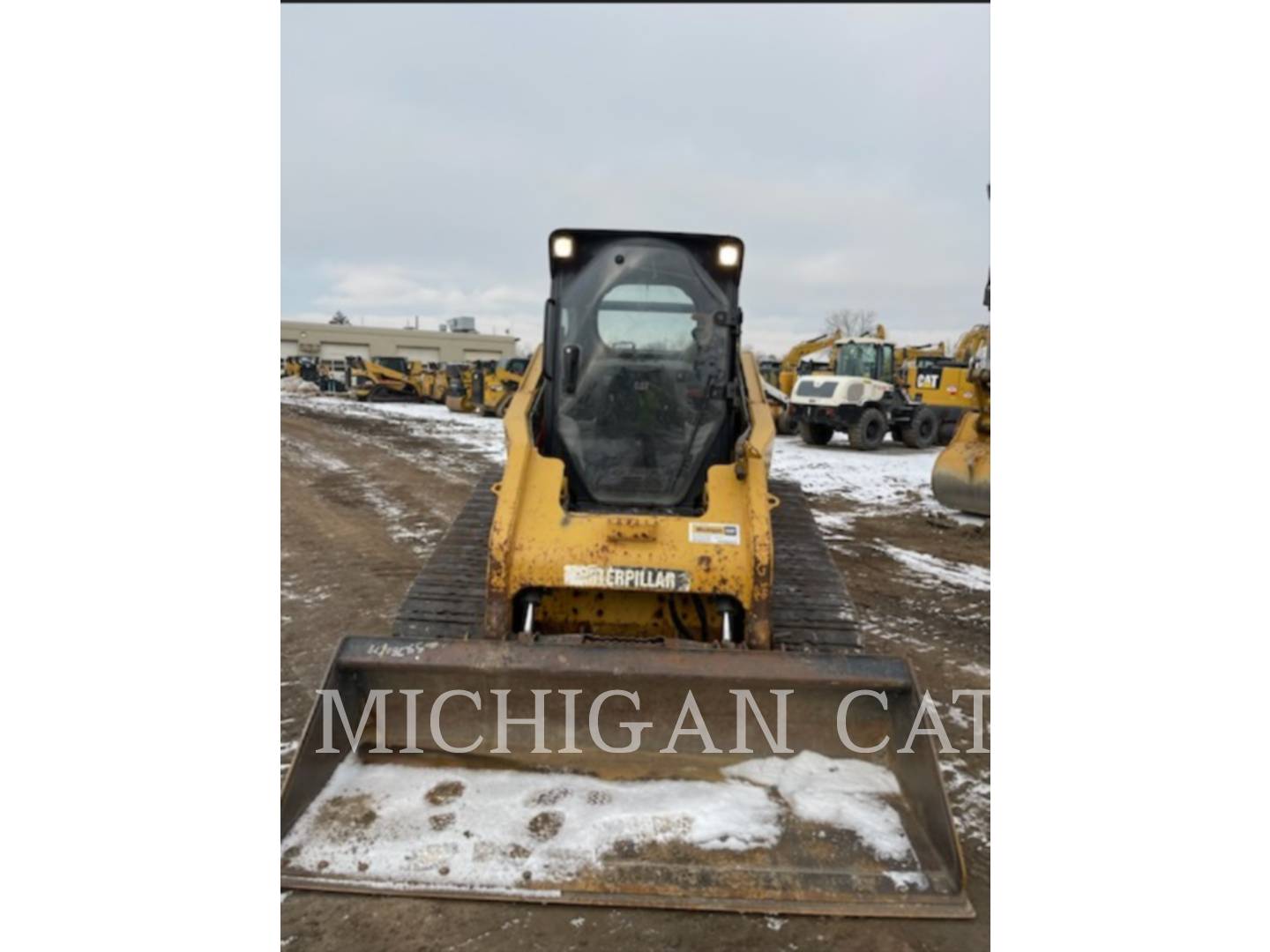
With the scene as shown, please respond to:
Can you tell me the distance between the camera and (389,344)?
66.1 m

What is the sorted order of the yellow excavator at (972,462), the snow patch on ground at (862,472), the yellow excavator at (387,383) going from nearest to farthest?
1. the yellow excavator at (972,462)
2. the snow patch on ground at (862,472)
3. the yellow excavator at (387,383)

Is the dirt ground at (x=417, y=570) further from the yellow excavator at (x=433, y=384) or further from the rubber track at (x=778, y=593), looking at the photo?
the yellow excavator at (x=433, y=384)

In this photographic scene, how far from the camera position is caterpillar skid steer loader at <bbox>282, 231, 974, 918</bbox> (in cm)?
274

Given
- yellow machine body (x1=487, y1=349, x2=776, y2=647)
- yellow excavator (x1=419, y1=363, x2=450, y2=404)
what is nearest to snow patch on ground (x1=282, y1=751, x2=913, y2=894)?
yellow machine body (x1=487, y1=349, x2=776, y2=647)

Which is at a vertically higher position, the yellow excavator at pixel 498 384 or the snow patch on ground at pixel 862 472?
the yellow excavator at pixel 498 384

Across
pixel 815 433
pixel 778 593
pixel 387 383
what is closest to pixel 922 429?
pixel 815 433

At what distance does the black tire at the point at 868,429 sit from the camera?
54.2 feet

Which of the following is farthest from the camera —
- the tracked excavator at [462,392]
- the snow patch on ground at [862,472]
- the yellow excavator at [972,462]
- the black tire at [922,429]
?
the tracked excavator at [462,392]

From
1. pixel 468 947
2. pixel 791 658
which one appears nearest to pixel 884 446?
pixel 791 658

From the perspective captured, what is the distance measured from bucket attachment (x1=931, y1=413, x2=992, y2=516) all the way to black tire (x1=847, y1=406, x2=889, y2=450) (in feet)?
23.3

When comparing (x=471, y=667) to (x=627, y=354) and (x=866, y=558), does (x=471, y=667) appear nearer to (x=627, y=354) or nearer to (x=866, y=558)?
(x=627, y=354)

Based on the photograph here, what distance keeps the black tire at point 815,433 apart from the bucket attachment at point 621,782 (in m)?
14.3

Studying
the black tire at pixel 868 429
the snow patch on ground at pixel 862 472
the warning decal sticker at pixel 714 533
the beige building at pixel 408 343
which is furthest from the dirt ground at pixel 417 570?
the beige building at pixel 408 343

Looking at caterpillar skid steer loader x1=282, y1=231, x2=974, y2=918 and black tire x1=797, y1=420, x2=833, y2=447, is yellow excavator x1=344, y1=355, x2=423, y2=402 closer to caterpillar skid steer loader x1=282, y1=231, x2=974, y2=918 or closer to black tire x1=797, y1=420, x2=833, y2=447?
black tire x1=797, y1=420, x2=833, y2=447
